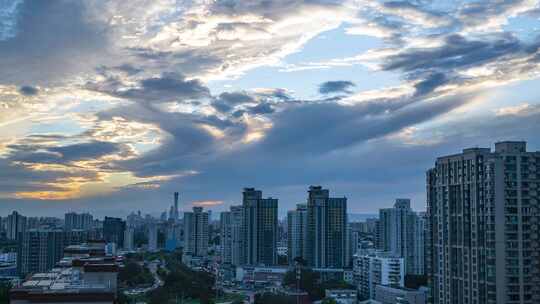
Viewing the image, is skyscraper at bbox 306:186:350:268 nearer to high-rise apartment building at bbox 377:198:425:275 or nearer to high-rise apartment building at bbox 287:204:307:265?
high-rise apartment building at bbox 287:204:307:265

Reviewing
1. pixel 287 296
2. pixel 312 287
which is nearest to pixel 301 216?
pixel 312 287

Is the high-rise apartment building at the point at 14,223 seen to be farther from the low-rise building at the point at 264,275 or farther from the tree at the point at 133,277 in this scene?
the low-rise building at the point at 264,275

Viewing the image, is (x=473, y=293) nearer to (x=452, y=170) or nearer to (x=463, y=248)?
(x=463, y=248)

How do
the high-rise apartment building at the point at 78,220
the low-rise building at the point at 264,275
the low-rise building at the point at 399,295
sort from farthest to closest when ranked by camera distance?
1. the high-rise apartment building at the point at 78,220
2. the low-rise building at the point at 264,275
3. the low-rise building at the point at 399,295

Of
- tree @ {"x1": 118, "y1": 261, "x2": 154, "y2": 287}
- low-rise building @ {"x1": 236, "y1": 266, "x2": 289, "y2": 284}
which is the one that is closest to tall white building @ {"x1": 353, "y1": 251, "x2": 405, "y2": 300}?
low-rise building @ {"x1": 236, "y1": 266, "x2": 289, "y2": 284}

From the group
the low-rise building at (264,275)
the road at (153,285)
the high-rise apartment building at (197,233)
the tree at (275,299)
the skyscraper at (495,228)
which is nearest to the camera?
the skyscraper at (495,228)

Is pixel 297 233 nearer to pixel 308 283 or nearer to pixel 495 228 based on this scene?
pixel 308 283

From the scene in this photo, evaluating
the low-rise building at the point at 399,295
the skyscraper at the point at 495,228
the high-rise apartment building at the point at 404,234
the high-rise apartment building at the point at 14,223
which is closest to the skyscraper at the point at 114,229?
the high-rise apartment building at the point at 14,223
